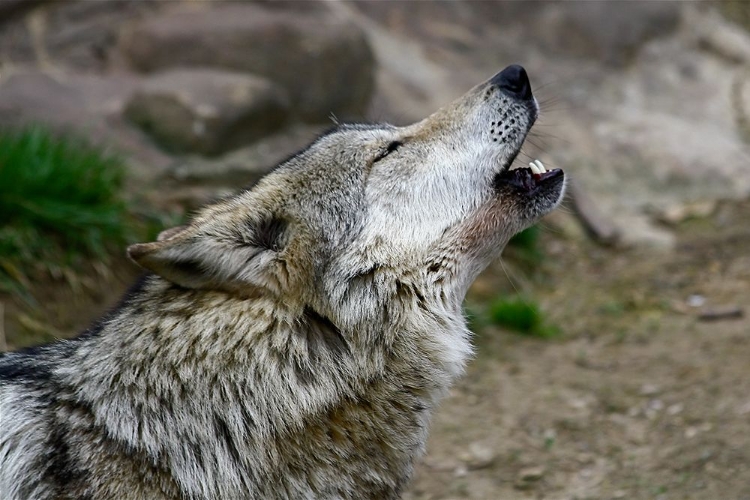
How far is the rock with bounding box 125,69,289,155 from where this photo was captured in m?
7.50

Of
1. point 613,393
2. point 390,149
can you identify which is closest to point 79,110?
point 390,149

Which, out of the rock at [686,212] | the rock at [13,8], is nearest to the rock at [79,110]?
the rock at [13,8]

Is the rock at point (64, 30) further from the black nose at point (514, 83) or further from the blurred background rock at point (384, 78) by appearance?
the black nose at point (514, 83)

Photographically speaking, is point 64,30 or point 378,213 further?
point 64,30

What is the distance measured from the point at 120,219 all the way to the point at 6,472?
354 cm

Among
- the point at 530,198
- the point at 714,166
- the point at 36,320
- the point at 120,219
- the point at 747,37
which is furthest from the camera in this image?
the point at 747,37

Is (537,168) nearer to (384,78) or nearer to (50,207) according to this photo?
(50,207)

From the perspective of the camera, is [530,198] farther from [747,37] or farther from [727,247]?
[747,37]

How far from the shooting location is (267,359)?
125 inches

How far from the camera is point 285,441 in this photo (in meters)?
3.18

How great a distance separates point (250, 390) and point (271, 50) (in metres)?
5.73

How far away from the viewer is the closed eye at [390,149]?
3.77m

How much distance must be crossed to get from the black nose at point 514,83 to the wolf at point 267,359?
23.5 inches

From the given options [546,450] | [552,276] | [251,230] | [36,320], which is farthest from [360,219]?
[552,276]
